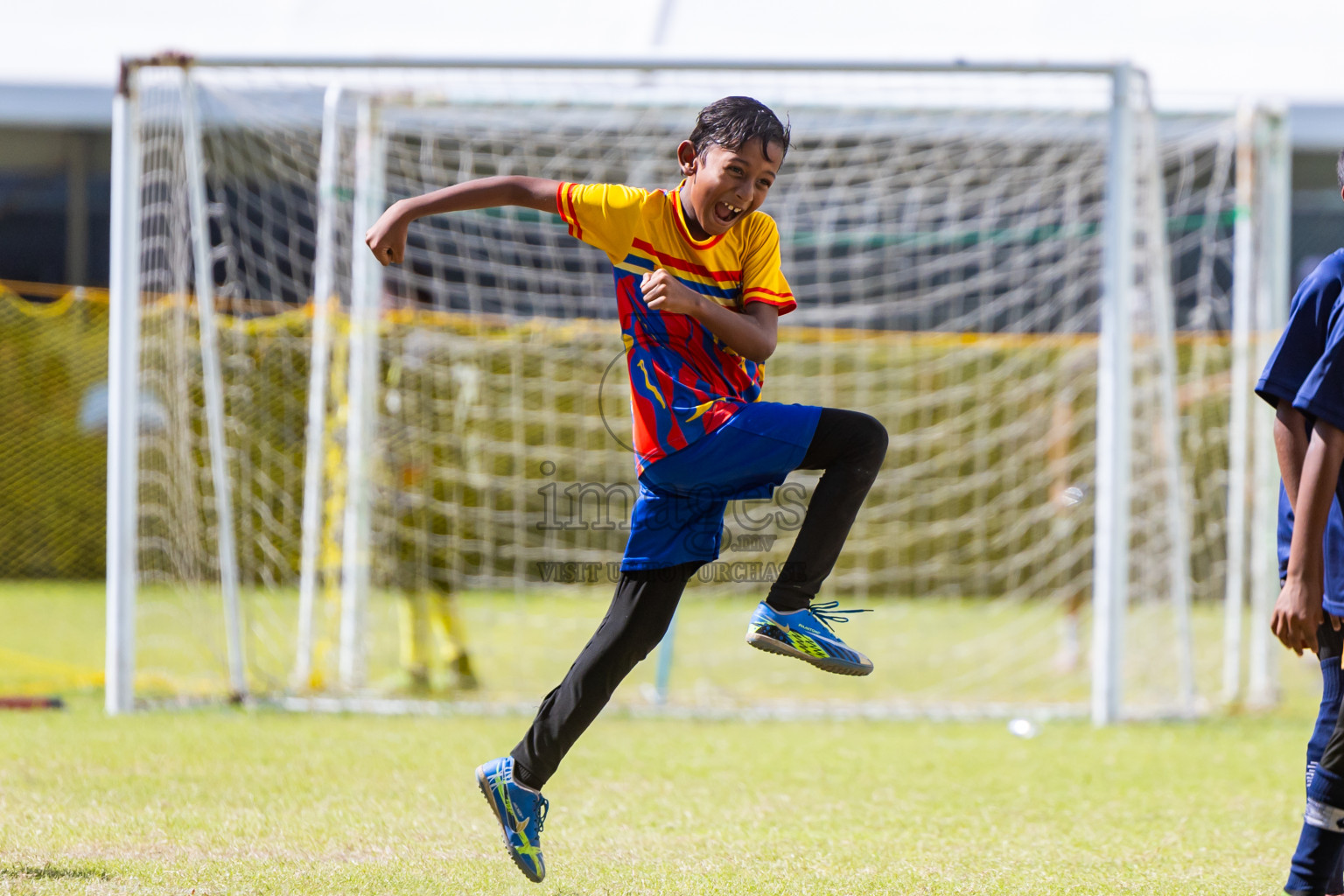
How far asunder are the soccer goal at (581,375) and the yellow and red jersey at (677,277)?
2.15m

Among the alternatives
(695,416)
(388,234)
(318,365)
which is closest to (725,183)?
(695,416)

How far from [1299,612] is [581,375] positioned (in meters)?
7.44

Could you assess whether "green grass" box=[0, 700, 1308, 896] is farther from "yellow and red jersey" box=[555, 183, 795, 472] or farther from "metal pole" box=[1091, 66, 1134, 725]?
"yellow and red jersey" box=[555, 183, 795, 472]

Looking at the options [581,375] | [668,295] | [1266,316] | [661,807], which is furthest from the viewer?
A: [581,375]

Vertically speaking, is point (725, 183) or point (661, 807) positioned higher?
point (725, 183)

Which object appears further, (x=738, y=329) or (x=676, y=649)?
(x=676, y=649)

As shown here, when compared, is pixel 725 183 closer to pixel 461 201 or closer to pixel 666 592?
pixel 461 201

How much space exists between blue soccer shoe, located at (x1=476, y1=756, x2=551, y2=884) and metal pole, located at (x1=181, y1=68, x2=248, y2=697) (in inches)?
137

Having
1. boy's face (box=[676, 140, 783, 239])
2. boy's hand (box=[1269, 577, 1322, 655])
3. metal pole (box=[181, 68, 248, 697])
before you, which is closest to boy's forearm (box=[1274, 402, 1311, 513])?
boy's hand (box=[1269, 577, 1322, 655])

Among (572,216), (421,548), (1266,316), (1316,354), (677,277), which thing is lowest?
(421,548)

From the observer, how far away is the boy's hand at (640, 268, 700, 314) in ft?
9.05

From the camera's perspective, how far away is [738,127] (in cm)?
287

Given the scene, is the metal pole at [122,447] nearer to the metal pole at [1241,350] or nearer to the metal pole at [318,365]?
the metal pole at [318,365]

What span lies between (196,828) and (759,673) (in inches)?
179
